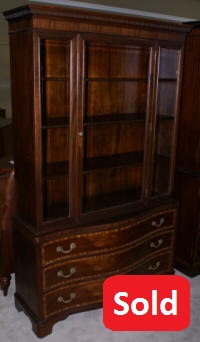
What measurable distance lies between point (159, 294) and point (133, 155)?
0.85m

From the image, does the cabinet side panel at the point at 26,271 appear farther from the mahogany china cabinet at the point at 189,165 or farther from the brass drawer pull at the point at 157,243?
the mahogany china cabinet at the point at 189,165

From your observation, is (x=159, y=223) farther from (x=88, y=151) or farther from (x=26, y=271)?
(x=26, y=271)

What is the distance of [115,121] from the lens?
1.94 meters

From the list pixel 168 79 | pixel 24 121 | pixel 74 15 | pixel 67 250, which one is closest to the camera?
pixel 74 15

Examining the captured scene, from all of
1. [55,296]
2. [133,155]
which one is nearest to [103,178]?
[133,155]

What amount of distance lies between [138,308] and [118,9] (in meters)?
3.49

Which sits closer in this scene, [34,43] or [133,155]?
[34,43]

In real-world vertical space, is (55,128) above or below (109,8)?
below

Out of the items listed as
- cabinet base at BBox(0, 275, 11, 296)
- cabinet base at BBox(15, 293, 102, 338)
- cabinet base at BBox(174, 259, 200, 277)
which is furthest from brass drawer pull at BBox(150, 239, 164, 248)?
cabinet base at BBox(0, 275, 11, 296)

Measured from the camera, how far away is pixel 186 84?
2297 millimetres

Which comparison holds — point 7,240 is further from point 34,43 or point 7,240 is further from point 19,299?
Answer: point 34,43

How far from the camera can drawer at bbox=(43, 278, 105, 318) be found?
190cm

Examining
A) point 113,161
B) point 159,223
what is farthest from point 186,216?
point 113,161

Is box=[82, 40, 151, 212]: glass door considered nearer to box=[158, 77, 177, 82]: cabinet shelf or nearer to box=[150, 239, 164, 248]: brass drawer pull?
box=[158, 77, 177, 82]: cabinet shelf
